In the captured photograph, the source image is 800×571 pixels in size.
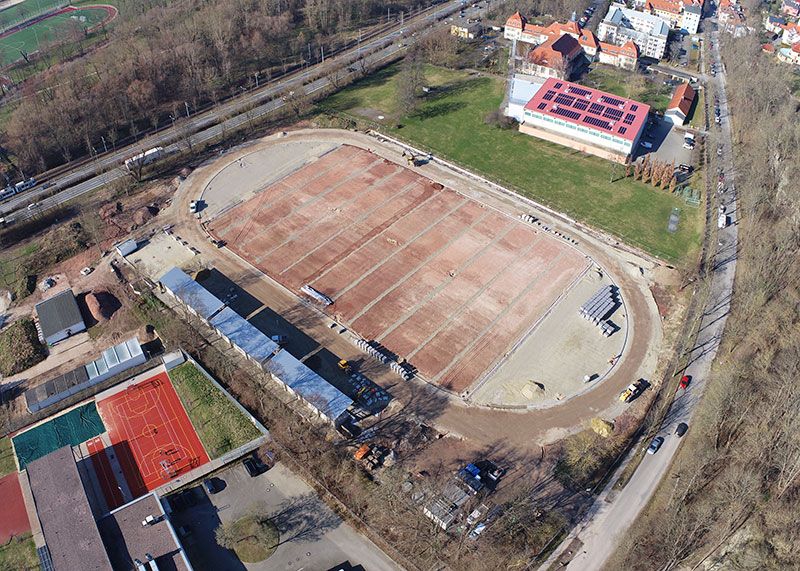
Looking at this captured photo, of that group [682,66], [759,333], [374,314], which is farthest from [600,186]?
[682,66]

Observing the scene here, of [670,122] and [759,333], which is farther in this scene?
[670,122]

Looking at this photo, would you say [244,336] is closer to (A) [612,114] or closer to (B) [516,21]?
(A) [612,114]

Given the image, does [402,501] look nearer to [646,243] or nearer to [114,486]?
[114,486]

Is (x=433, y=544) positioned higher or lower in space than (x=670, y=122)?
lower

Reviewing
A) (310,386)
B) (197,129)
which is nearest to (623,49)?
(197,129)

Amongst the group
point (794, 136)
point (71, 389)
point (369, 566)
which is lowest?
point (369, 566)

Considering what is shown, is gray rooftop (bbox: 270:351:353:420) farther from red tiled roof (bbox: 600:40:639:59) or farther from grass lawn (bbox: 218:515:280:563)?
red tiled roof (bbox: 600:40:639:59)

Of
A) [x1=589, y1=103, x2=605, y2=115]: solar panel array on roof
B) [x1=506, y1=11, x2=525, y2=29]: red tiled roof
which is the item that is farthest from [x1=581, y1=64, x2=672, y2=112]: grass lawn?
[x1=506, y1=11, x2=525, y2=29]: red tiled roof
